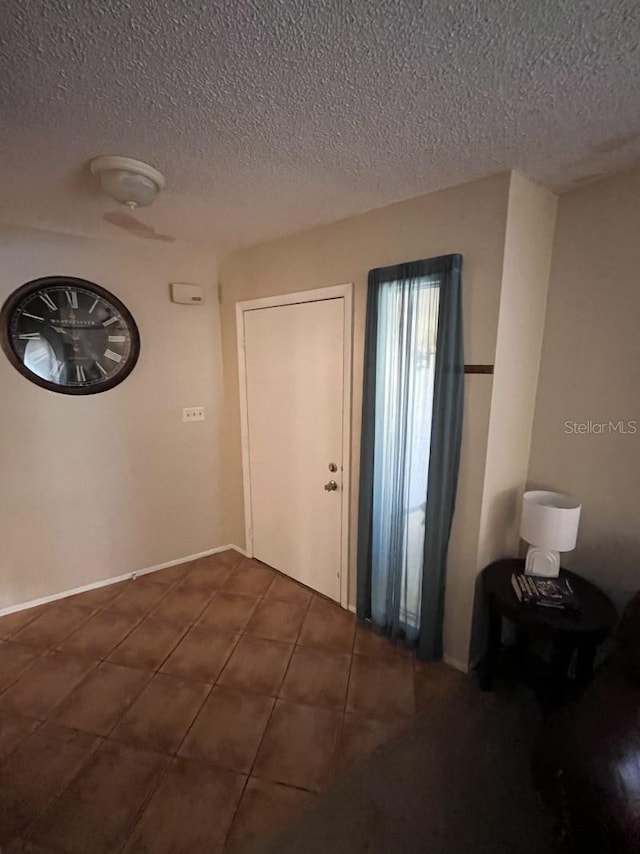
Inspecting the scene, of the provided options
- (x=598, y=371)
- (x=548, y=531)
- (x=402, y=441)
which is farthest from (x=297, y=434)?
(x=598, y=371)

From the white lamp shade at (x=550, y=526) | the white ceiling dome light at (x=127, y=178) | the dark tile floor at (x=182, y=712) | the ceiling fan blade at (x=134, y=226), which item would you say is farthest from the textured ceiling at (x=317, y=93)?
the dark tile floor at (x=182, y=712)

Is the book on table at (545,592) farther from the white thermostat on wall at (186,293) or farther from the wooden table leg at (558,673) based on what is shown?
the white thermostat on wall at (186,293)

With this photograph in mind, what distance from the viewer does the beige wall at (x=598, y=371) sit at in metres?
1.60

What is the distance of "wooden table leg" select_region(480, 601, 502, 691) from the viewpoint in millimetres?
1745

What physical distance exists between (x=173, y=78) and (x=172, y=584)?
2759 millimetres

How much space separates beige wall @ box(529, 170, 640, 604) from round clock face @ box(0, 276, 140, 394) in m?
2.51

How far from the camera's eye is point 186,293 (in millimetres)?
2695

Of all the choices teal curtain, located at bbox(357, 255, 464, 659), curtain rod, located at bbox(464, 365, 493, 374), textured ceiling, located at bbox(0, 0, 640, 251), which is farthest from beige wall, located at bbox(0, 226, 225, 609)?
curtain rod, located at bbox(464, 365, 493, 374)

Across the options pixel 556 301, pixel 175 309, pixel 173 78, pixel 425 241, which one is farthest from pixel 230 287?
pixel 556 301

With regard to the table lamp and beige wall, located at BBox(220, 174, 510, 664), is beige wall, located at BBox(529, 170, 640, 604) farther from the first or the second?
beige wall, located at BBox(220, 174, 510, 664)

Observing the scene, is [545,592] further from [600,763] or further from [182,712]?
[182,712]

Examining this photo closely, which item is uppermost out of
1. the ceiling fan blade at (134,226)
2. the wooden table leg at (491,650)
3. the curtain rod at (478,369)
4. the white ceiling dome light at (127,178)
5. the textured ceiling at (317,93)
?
the ceiling fan blade at (134,226)

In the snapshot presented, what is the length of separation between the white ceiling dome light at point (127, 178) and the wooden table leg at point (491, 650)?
2.32 m

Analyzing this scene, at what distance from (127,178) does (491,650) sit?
2.56 meters
